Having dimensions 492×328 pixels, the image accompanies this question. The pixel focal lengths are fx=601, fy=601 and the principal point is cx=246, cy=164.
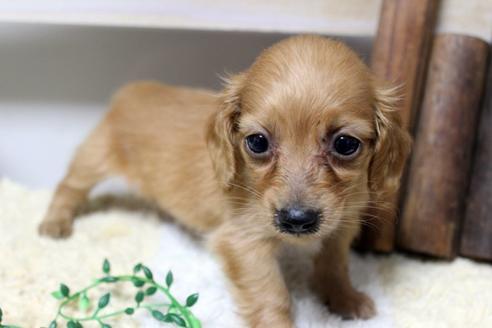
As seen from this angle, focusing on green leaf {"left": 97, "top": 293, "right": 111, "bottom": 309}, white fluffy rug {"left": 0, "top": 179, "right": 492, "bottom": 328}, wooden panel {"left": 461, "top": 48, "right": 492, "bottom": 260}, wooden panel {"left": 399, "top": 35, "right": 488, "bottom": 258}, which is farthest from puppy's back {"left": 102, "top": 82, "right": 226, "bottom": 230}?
wooden panel {"left": 461, "top": 48, "right": 492, "bottom": 260}

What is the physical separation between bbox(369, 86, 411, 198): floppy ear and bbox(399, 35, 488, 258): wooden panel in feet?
1.70

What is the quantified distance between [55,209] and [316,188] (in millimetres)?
1650

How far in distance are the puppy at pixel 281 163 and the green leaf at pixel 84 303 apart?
532mm

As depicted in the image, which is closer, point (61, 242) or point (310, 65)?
point (310, 65)

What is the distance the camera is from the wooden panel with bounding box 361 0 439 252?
2604 millimetres

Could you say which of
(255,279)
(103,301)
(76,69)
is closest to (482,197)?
(255,279)

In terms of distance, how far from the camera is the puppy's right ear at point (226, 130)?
2.18 metres

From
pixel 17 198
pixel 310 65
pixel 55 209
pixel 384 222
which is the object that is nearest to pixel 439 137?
pixel 384 222

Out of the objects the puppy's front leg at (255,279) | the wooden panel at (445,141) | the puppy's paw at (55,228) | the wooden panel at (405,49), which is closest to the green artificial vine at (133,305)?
the puppy's front leg at (255,279)

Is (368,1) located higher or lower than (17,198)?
higher

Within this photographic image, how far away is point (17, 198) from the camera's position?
3316 mm

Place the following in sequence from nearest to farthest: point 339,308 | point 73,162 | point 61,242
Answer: point 339,308 → point 61,242 → point 73,162

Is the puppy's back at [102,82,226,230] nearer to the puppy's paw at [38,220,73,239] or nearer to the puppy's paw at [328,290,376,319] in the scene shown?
the puppy's paw at [38,220,73,239]

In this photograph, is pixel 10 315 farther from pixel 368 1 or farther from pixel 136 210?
pixel 368 1
